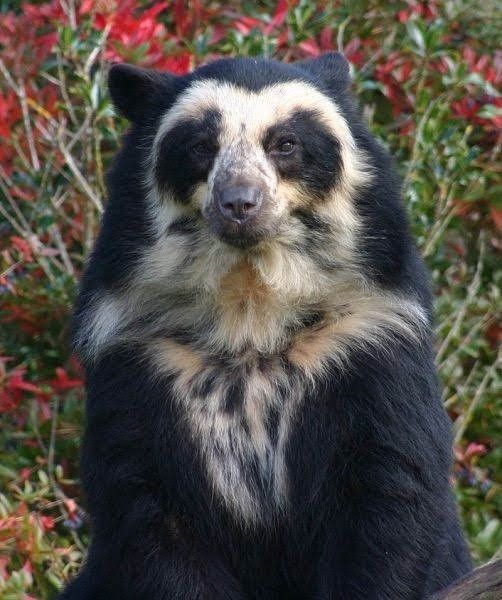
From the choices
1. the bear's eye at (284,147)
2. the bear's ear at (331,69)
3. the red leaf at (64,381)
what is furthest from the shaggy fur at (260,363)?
the red leaf at (64,381)

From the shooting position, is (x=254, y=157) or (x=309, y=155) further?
(x=309, y=155)

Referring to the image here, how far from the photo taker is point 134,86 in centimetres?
543

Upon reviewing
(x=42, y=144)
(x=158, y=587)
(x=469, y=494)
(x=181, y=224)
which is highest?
(x=181, y=224)

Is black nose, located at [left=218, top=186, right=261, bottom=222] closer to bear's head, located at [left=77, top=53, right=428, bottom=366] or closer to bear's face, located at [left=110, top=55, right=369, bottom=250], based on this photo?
bear's face, located at [left=110, top=55, right=369, bottom=250]

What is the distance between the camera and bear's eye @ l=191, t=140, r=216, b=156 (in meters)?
5.06

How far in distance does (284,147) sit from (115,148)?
3129mm

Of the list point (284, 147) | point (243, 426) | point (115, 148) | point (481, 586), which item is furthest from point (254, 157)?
point (115, 148)

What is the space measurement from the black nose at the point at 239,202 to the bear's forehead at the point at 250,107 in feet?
0.86

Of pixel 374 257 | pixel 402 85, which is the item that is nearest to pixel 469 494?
pixel 402 85

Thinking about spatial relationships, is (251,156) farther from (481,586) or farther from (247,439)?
(481,586)

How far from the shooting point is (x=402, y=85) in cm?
802

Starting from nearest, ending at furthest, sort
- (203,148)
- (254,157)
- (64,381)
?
(254,157) < (203,148) < (64,381)

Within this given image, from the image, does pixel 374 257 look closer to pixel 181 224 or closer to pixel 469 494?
pixel 181 224

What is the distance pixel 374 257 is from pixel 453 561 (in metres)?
1.25
